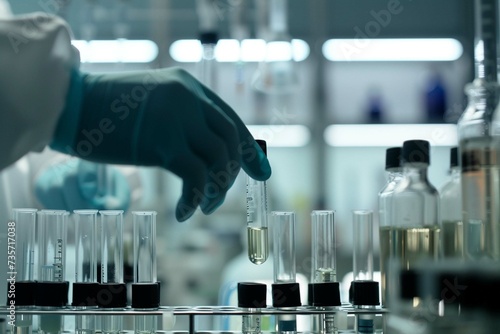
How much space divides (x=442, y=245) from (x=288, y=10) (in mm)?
2335

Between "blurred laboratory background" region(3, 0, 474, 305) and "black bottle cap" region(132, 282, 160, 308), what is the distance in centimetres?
216

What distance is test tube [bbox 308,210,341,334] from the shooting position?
3.15 feet

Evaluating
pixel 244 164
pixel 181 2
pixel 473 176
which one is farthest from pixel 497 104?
pixel 181 2

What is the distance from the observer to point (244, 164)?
1073 mm

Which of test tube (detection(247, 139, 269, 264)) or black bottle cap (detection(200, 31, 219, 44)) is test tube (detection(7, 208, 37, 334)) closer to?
test tube (detection(247, 139, 269, 264))

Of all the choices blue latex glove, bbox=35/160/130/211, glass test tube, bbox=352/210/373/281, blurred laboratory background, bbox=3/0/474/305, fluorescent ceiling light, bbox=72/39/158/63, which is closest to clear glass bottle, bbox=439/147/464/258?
glass test tube, bbox=352/210/373/281

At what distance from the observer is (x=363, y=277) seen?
1035mm

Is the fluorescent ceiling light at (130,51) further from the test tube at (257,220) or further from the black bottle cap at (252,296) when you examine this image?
the black bottle cap at (252,296)

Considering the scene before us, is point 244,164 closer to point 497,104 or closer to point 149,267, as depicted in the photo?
point 149,267

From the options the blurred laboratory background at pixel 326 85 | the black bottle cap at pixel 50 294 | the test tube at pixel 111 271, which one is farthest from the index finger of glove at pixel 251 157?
the blurred laboratory background at pixel 326 85

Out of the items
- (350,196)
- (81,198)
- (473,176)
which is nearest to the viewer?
(473,176)

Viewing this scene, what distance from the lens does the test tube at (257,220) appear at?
1.04 m

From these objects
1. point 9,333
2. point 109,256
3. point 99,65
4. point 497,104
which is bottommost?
point 9,333

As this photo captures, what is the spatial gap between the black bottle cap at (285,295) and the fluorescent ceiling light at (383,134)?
226 cm
